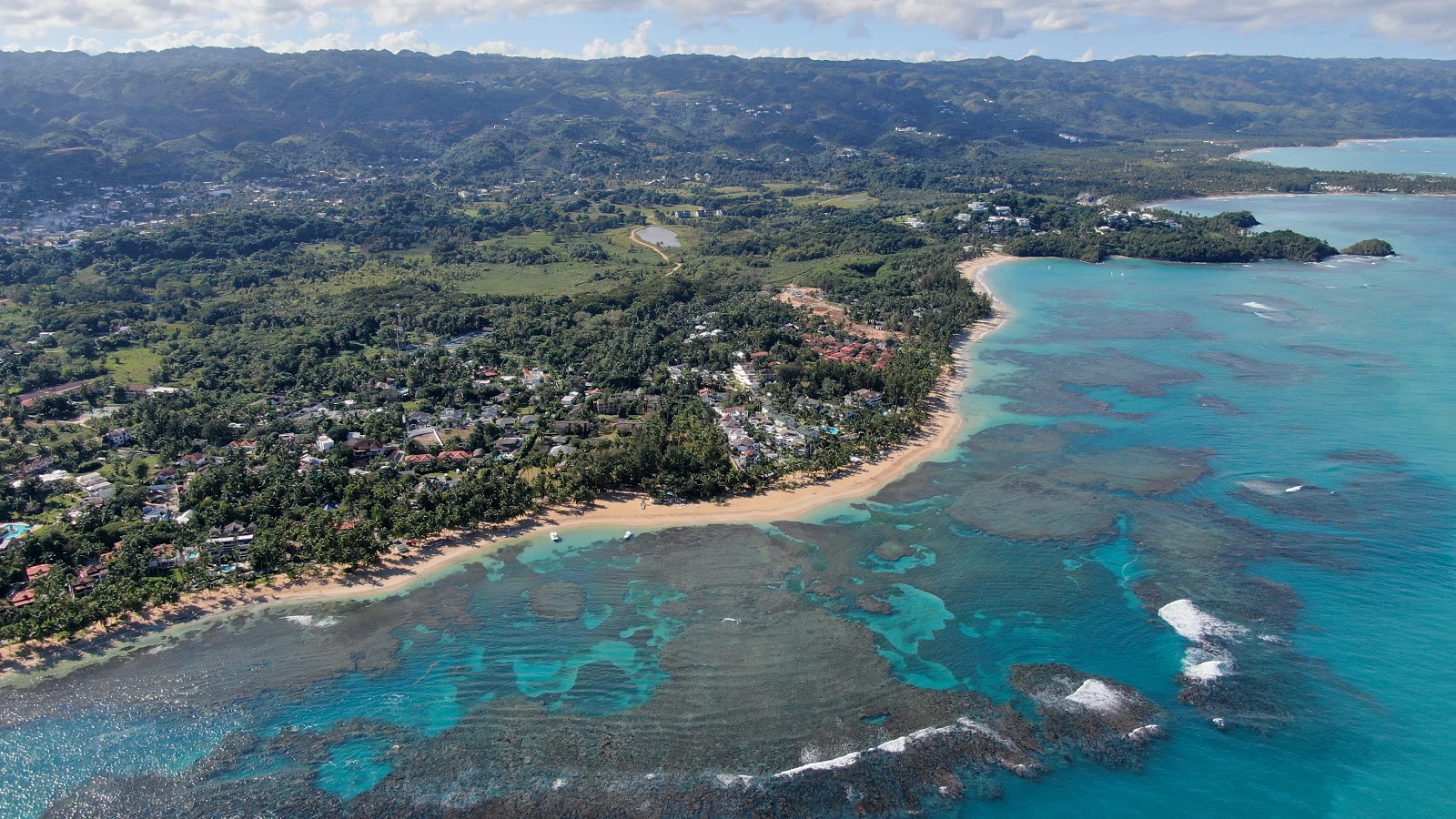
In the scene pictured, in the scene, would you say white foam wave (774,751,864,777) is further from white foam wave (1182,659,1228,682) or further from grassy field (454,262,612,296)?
grassy field (454,262,612,296)

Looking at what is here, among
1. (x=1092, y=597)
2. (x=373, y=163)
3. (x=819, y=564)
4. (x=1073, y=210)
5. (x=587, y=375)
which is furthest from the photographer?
(x=373, y=163)

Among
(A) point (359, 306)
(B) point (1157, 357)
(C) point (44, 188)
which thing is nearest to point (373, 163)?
(C) point (44, 188)

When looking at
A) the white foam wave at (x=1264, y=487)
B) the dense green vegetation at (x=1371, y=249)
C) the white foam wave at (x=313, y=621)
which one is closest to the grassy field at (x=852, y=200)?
the dense green vegetation at (x=1371, y=249)

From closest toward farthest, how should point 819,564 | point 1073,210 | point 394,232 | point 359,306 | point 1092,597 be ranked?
1. point 1092,597
2. point 819,564
3. point 359,306
4. point 394,232
5. point 1073,210

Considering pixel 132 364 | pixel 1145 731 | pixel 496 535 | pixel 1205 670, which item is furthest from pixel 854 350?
pixel 132 364

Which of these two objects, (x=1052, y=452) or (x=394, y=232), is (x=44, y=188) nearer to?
(x=394, y=232)

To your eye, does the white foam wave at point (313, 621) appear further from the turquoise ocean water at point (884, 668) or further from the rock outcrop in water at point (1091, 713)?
the rock outcrop in water at point (1091, 713)
